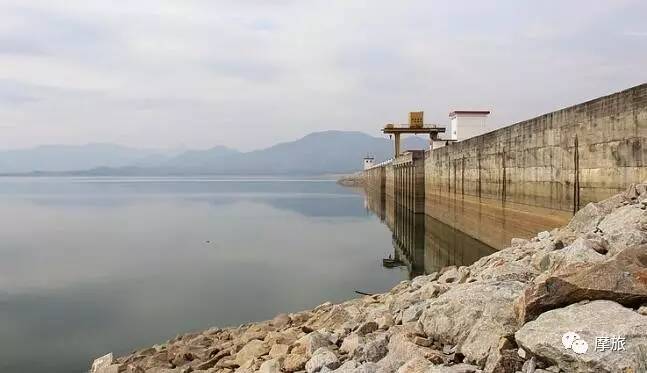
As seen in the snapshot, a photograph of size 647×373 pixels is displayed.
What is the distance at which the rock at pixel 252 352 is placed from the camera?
8.22 metres

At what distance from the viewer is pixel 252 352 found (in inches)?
329

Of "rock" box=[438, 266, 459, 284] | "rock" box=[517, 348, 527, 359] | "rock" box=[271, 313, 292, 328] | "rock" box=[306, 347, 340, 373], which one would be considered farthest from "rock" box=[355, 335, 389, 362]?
"rock" box=[271, 313, 292, 328]

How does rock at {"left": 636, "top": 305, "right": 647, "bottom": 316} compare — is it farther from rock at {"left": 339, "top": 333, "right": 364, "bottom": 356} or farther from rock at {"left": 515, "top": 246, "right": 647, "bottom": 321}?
rock at {"left": 339, "top": 333, "right": 364, "bottom": 356}

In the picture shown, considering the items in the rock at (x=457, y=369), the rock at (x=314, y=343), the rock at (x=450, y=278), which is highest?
the rock at (x=457, y=369)

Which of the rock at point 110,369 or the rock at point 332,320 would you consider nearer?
the rock at point 332,320

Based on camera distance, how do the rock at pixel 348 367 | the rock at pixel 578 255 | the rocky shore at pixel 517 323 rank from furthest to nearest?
the rock at pixel 578 255
the rock at pixel 348 367
the rocky shore at pixel 517 323

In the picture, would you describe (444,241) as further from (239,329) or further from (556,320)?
(556,320)

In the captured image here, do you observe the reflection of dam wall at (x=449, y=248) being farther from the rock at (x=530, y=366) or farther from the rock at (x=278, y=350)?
the rock at (x=530, y=366)

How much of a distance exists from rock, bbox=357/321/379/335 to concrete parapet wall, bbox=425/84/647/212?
681 centimetres

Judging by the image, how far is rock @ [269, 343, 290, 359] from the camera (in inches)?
293

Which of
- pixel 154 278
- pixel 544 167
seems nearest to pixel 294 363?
pixel 544 167

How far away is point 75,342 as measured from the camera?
1250 cm

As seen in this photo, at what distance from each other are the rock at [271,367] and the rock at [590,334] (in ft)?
10.5

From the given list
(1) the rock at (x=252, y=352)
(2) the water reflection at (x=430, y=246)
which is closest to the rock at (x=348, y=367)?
(1) the rock at (x=252, y=352)
